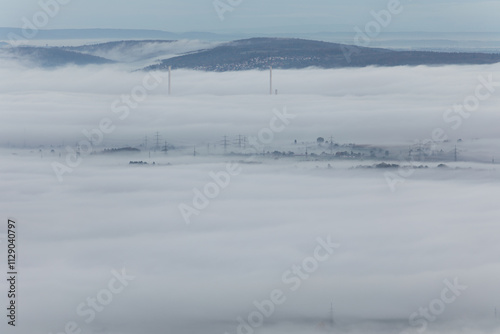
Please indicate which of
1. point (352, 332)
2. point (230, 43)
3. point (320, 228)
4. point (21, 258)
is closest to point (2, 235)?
point (21, 258)

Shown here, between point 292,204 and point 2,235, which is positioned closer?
point 2,235

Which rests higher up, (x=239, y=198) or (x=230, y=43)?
(x=230, y=43)

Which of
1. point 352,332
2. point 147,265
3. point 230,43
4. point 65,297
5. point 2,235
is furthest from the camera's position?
point 230,43

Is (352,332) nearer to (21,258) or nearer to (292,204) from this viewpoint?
(21,258)

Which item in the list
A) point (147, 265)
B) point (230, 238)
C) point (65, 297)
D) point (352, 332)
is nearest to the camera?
point (352, 332)

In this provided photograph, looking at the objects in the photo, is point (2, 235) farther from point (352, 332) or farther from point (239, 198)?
point (352, 332)

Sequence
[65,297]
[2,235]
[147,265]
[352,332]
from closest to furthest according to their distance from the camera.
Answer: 1. [352,332]
2. [65,297]
3. [147,265]
4. [2,235]

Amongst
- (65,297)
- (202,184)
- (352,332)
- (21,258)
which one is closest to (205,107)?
(202,184)

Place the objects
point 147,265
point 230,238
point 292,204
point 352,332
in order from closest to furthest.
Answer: point 352,332 < point 147,265 < point 230,238 < point 292,204

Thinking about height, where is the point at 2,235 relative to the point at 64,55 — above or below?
below
